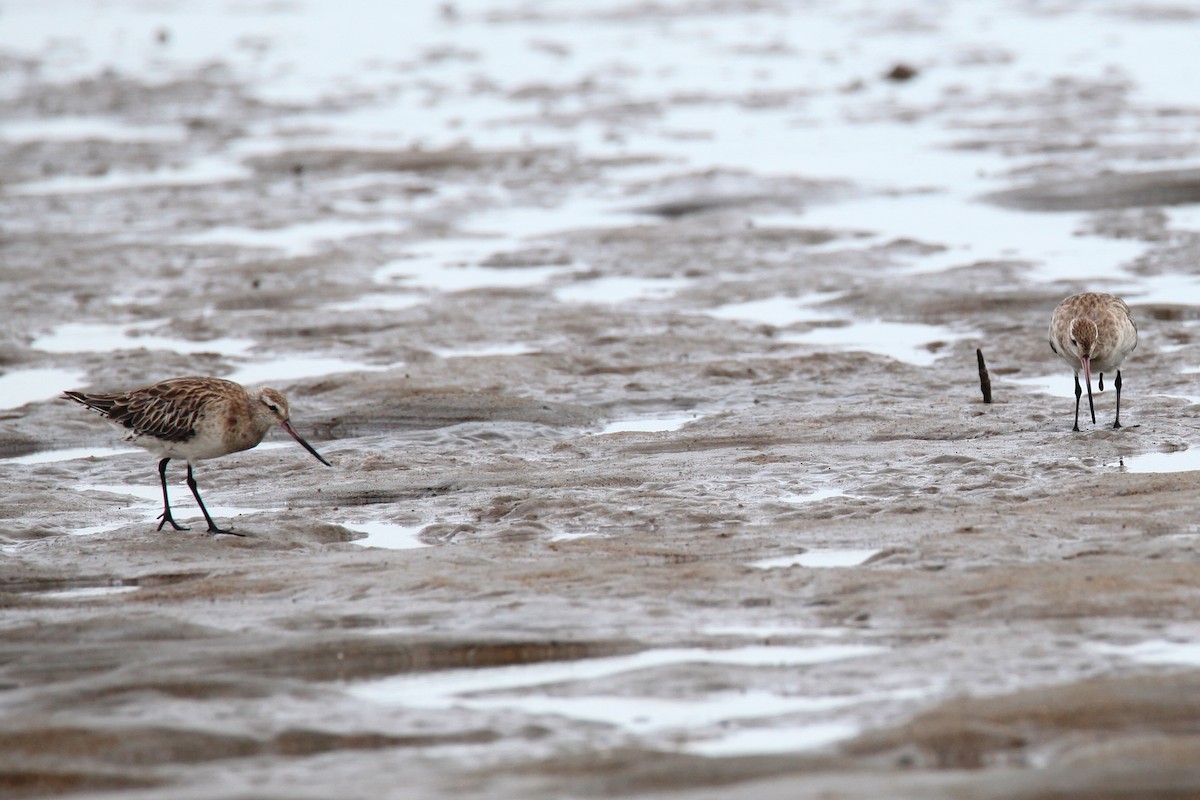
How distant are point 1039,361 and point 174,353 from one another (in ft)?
21.1

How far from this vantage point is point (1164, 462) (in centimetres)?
923

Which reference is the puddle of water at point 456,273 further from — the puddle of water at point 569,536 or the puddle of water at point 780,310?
the puddle of water at point 569,536

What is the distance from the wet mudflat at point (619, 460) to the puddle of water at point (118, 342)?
0.06 metres

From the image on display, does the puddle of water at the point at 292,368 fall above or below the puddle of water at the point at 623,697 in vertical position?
below

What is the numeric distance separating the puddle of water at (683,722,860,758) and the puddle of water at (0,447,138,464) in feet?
20.7

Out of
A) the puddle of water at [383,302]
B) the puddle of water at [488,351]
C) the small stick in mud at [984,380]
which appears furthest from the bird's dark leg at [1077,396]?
the puddle of water at [383,302]

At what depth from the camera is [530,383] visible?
475 inches

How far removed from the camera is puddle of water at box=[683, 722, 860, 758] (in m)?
5.37

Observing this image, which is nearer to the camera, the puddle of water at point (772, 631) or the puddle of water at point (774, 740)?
the puddle of water at point (774, 740)

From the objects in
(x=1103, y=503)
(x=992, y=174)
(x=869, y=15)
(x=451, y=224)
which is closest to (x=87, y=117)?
(x=451, y=224)

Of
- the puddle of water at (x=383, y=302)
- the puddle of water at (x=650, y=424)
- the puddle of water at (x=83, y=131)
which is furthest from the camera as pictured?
the puddle of water at (x=83, y=131)

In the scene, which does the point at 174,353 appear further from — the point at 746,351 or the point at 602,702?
the point at 602,702

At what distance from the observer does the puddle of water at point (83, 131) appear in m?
25.6

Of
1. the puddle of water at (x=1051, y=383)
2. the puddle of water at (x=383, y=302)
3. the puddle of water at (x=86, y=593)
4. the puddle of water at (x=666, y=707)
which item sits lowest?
the puddle of water at (x=1051, y=383)
